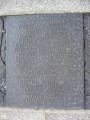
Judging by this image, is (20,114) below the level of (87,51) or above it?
below

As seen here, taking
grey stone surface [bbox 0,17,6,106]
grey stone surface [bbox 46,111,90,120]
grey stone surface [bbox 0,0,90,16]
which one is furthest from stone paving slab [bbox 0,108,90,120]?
grey stone surface [bbox 0,0,90,16]

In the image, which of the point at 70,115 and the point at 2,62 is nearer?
the point at 70,115

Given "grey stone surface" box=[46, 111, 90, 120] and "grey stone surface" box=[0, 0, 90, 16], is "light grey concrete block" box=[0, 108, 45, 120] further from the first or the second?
"grey stone surface" box=[0, 0, 90, 16]

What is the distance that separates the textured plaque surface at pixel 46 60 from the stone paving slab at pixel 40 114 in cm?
7

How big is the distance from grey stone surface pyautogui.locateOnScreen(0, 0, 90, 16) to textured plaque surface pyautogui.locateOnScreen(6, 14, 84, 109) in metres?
0.06

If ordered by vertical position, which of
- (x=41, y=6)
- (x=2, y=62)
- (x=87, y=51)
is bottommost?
(x=2, y=62)

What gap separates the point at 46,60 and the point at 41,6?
638mm

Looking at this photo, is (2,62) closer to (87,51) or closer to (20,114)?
(20,114)

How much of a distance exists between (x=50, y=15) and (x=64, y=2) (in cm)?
22

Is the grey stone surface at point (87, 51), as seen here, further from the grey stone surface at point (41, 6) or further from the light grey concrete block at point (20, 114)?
the light grey concrete block at point (20, 114)

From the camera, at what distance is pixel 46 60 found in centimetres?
230

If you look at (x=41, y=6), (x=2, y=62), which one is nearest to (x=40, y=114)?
(x=2, y=62)

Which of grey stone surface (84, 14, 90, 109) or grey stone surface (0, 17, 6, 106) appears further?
grey stone surface (0, 17, 6, 106)

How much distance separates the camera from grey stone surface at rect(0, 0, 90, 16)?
2.25 meters
